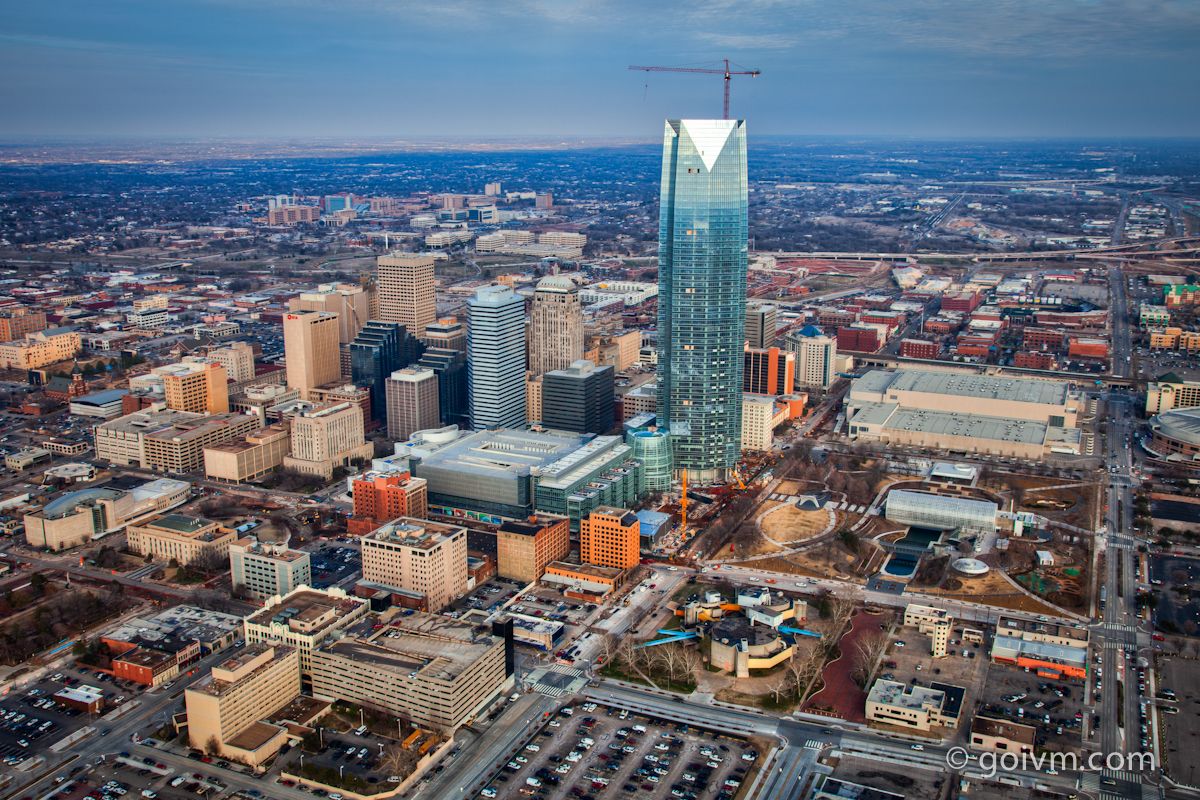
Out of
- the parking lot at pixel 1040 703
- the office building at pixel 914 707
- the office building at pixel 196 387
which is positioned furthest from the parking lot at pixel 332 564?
the parking lot at pixel 1040 703

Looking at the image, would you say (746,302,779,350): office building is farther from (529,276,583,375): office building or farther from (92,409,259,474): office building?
(92,409,259,474): office building

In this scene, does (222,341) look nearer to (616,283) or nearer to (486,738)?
(616,283)

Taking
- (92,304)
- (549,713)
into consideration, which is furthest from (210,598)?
(92,304)

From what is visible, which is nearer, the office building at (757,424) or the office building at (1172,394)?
the office building at (757,424)

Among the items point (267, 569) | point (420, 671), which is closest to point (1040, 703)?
point (420, 671)

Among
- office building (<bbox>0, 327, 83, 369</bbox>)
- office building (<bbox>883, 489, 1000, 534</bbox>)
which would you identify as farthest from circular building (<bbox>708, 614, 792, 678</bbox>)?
office building (<bbox>0, 327, 83, 369</bbox>)

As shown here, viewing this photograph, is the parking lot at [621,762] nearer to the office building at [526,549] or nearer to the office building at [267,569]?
the office building at [526,549]
